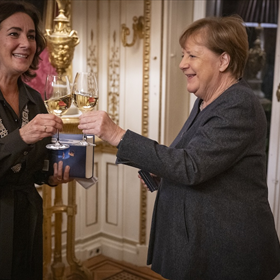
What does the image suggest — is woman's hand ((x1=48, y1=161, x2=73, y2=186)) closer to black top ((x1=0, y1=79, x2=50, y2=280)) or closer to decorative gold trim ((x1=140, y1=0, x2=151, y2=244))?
black top ((x1=0, y1=79, x2=50, y2=280))

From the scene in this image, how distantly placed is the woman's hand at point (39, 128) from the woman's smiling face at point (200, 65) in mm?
528

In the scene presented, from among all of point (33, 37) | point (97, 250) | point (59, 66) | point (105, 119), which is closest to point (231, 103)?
point (105, 119)

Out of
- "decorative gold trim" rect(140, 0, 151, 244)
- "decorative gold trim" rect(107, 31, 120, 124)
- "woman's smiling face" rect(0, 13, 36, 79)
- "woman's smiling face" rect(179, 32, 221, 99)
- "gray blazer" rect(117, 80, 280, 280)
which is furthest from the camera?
"decorative gold trim" rect(107, 31, 120, 124)

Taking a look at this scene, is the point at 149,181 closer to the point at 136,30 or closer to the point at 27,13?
the point at 27,13

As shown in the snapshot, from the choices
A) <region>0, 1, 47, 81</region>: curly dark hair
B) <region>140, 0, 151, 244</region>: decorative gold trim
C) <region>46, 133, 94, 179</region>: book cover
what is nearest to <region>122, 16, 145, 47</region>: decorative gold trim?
<region>140, 0, 151, 244</region>: decorative gold trim

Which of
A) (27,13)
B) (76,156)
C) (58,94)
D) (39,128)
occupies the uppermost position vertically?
(27,13)

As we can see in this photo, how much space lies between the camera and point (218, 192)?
4.96 ft

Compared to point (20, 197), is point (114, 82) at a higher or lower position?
higher

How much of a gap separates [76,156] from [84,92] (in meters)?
0.35

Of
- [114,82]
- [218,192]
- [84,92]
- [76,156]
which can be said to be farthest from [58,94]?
[114,82]

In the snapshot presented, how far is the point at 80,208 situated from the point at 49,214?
73cm

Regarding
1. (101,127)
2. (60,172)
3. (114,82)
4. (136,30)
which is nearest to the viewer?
(101,127)

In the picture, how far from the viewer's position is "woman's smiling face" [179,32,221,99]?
155 centimetres

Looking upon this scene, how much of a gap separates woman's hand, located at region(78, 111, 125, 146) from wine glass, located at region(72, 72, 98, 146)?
0.13ft
